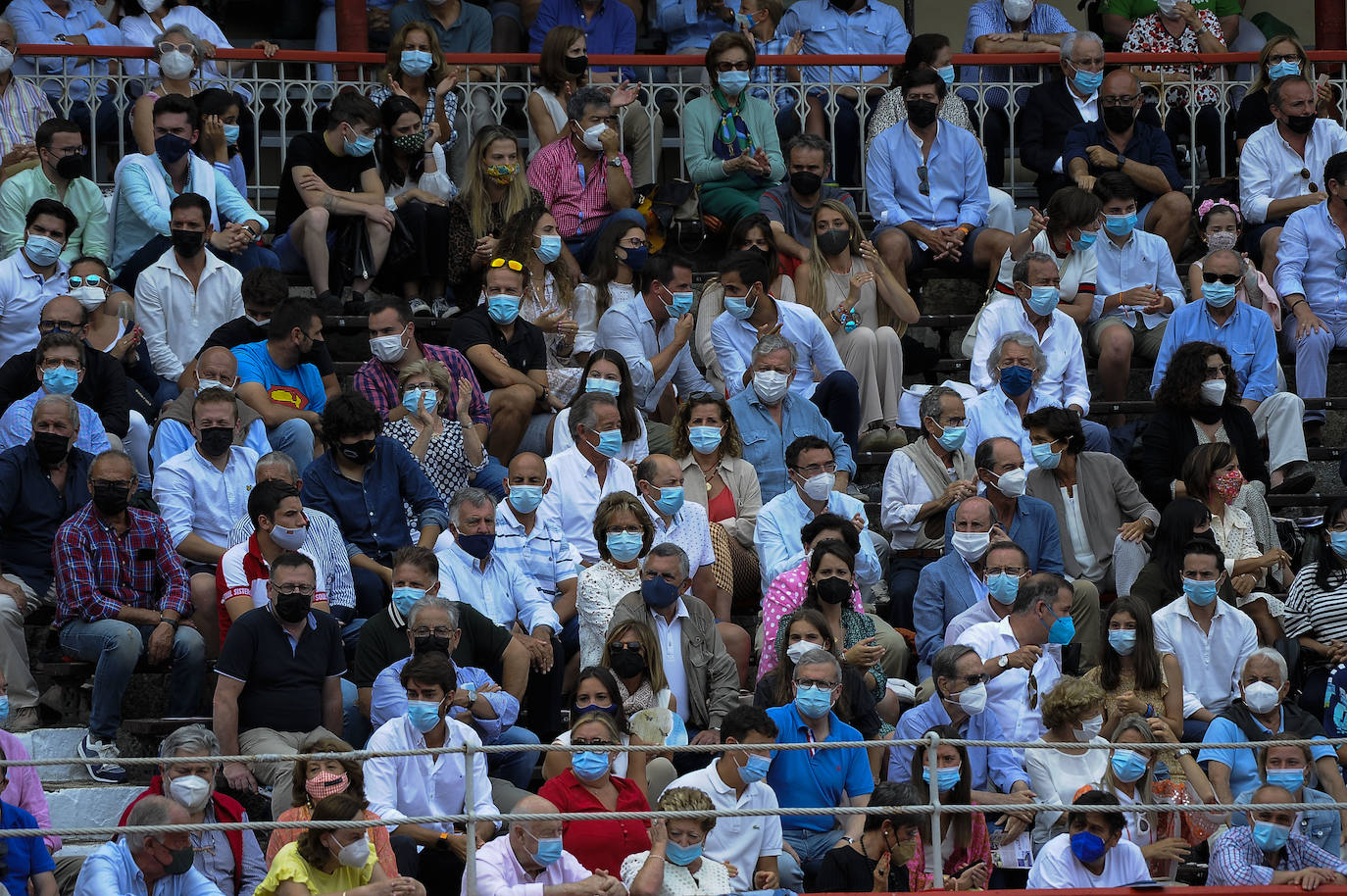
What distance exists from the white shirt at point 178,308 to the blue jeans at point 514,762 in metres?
3.72

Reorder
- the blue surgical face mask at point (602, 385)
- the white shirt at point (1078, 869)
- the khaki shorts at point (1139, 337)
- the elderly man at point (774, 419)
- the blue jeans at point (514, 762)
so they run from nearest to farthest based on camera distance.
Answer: the white shirt at point (1078, 869), the blue jeans at point (514, 762), the blue surgical face mask at point (602, 385), the elderly man at point (774, 419), the khaki shorts at point (1139, 337)

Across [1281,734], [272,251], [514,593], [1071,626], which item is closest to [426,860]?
[514,593]

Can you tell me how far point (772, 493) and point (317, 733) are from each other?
352 cm

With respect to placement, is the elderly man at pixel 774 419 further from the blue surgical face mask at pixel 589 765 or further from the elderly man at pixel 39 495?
the elderly man at pixel 39 495

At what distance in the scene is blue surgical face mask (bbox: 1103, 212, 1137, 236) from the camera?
1396cm

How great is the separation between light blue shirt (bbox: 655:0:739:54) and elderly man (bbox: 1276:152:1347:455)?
4.44 m

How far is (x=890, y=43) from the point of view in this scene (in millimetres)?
16141

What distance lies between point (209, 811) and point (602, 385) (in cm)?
382

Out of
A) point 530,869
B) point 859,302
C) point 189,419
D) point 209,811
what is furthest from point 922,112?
point 209,811

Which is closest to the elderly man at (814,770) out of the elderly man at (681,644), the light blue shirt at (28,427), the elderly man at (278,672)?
the elderly man at (681,644)

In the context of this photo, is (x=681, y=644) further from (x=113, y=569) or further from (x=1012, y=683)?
(x=113, y=569)

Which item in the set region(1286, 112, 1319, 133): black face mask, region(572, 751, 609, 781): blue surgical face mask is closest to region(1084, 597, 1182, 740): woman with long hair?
region(572, 751, 609, 781): blue surgical face mask

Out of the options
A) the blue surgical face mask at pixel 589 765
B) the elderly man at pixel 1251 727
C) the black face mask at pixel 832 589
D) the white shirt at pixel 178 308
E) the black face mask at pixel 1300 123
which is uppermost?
the black face mask at pixel 1300 123

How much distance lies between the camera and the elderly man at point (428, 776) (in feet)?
31.0
